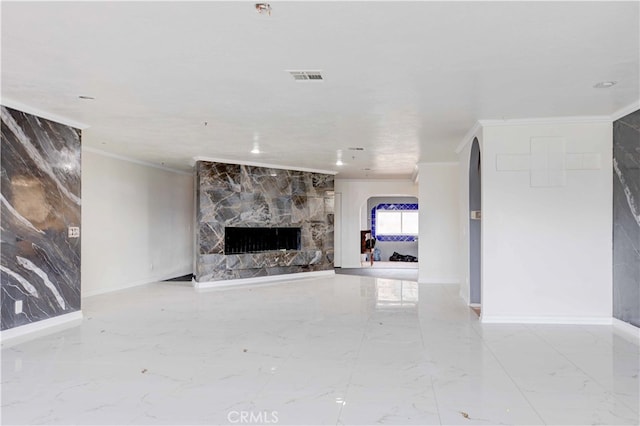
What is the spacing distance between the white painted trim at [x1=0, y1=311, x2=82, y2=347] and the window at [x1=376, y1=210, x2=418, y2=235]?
1308 centimetres

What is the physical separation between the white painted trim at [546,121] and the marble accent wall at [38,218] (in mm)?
5436

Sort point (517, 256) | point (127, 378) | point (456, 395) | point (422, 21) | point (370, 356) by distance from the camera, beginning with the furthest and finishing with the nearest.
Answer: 1. point (517, 256)
2. point (370, 356)
3. point (127, 378)
4. point (456, 395)
5. point (422, 21)

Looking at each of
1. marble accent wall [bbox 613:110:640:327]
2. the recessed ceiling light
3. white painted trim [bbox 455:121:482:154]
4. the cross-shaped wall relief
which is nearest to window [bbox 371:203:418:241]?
white painted trim [bbox 455:121:482:154]

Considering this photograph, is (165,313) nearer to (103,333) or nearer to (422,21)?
(103,333)

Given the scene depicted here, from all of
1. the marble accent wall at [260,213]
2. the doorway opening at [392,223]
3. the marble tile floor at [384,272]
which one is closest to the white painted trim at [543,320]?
the marble tile floor at [384,272]

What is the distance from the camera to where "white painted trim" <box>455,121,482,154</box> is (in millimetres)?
6229

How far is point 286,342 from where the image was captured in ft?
16.5

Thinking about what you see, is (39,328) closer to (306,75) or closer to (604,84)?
(306,75)

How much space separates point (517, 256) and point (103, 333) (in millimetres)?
5224

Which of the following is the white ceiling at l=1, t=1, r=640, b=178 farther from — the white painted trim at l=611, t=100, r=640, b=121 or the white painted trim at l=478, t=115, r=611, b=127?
the white painted trim at l=478, t=115, r=611, b=127

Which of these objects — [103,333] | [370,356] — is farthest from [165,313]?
[370,356]

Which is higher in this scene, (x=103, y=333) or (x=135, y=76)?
(x=135, y=76)

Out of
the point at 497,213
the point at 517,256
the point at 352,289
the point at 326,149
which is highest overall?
the point at 326,149

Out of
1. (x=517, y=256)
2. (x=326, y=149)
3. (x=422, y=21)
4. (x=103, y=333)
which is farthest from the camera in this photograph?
(x=326, y=149)
